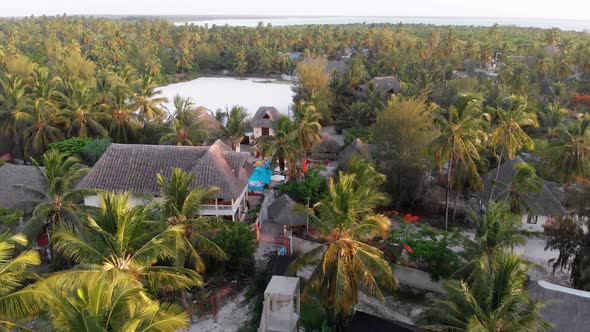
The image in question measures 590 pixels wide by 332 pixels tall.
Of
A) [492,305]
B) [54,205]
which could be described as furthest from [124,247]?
[492,305]

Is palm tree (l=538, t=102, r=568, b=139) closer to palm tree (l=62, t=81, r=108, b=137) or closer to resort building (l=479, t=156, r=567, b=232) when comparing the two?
resort building (l=479, t=156, r=567, b=232)

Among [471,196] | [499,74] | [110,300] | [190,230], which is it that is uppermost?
[499,74]

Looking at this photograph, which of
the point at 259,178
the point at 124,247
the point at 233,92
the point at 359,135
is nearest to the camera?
the point at 124,247

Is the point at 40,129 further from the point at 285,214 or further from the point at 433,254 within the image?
the point at 433,254

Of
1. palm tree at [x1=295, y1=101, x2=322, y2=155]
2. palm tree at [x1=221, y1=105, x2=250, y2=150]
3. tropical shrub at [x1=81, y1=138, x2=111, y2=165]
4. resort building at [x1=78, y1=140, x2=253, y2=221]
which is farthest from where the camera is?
palm tree at [x1=221, y1=105, x2=250, y2=150]

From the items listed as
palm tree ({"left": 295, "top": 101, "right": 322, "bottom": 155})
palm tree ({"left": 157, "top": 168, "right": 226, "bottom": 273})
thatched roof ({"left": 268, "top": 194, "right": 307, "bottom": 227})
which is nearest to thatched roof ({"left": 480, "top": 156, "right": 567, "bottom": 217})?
thatched roof ({"left": 268, "top": 194, "right": 307, "bottom": 227})

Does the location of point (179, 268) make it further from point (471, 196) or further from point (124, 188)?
point (471, 196)

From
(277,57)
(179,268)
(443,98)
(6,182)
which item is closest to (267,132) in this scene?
(443,98)
